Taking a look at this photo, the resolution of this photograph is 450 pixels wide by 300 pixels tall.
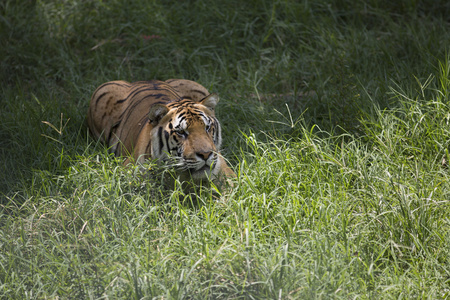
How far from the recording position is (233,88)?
212 inches

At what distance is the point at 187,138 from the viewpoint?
354 centimetres

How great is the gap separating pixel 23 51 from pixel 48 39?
1.11 ft

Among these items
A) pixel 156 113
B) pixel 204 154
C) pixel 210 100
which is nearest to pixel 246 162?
pixel 204 154

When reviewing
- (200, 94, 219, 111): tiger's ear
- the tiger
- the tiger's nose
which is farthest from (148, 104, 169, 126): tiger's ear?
the tiger's nose

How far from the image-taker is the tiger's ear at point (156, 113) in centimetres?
369

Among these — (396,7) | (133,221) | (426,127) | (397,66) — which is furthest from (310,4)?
(133,221)

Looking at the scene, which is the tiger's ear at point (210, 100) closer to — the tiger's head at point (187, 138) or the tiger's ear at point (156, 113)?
the tiger's head at point (187, 138)

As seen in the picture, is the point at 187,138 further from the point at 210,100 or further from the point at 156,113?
the point at 210,100

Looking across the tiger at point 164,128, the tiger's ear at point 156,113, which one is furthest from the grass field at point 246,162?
the tiger's ear at point 156,113

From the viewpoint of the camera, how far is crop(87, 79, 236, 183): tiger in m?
3.50

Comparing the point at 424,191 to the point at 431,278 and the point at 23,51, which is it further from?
the point at 23,51

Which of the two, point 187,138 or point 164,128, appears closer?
point 187,138

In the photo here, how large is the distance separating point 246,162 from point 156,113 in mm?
757

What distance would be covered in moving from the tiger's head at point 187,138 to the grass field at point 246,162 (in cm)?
21
